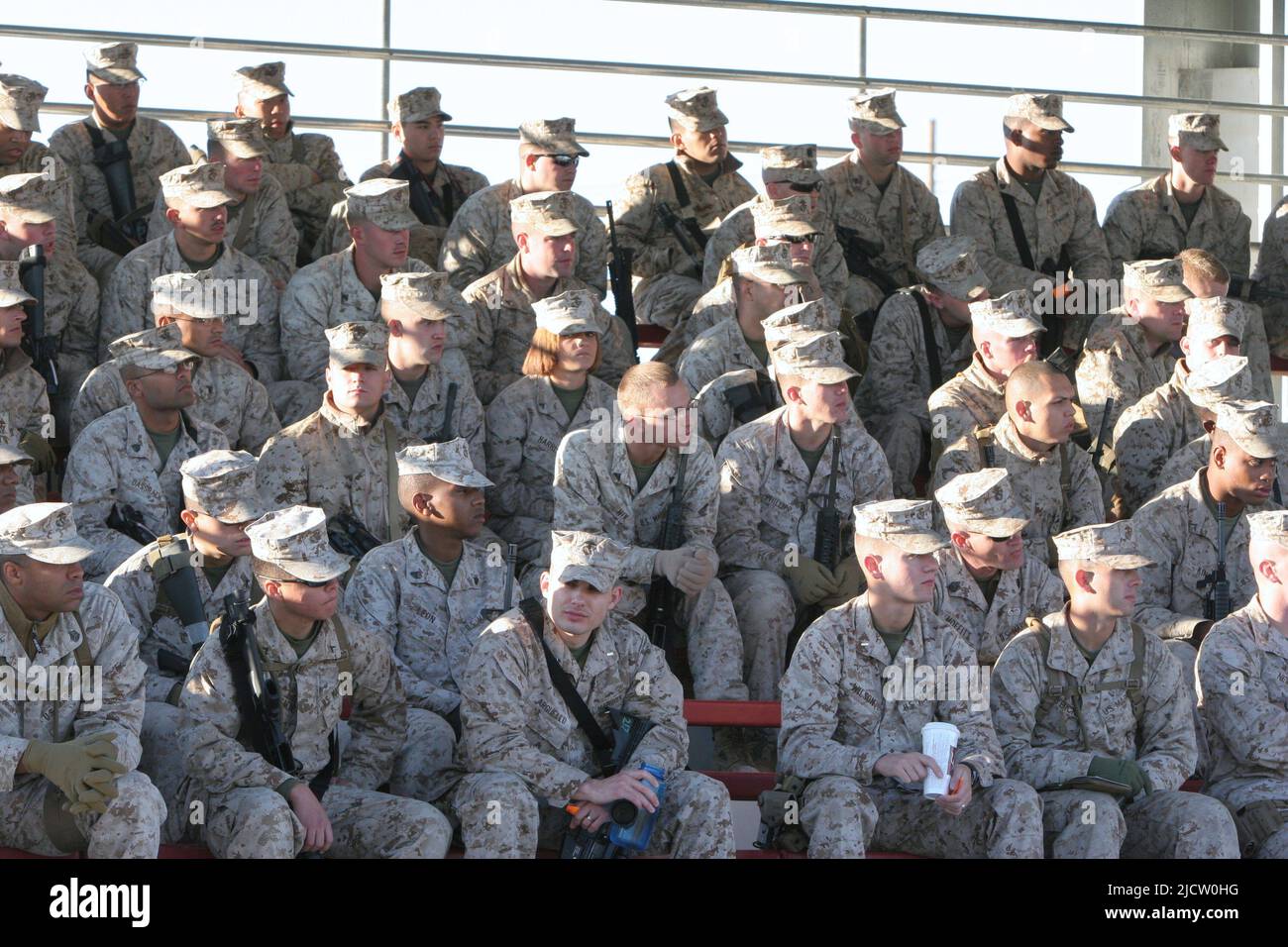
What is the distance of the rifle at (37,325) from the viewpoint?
10.3 meters

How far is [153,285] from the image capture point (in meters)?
10.2

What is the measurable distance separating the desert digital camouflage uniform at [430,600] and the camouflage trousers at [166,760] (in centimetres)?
86

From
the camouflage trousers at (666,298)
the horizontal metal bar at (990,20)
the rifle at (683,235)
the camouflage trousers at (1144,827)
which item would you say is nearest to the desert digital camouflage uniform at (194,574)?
the camouflage trousers at (1144,827)

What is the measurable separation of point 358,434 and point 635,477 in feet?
3.88

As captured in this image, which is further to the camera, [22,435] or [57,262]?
[57,262]

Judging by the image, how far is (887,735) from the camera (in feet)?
27.3

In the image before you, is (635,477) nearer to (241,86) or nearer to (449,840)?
(449,840)

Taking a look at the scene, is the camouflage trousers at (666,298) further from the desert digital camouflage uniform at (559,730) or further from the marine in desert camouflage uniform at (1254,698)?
the desert digital camouflage uniform at (559,730)

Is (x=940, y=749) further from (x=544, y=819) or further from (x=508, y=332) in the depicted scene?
(x=508, y=332)

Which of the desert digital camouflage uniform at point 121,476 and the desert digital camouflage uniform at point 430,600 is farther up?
the desert digital camouflage uniform at point 121,476

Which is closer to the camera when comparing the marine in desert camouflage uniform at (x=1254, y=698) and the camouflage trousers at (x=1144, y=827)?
the camouflage trousers at (x=1144, y=827)

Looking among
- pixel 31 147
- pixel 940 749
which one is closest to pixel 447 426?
pixel 31 147

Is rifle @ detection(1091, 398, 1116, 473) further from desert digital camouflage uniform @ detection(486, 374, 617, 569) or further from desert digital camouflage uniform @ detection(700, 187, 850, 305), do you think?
desert digital camouflage uniform @ detection(486, 374, 617, 569)
